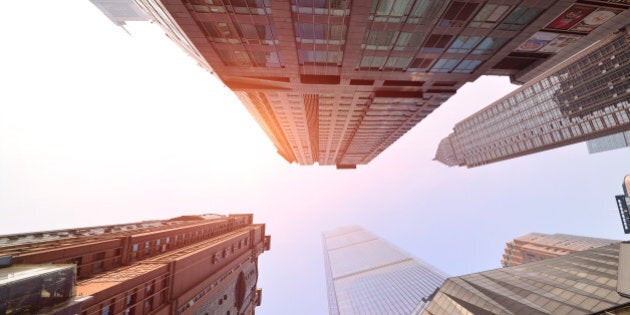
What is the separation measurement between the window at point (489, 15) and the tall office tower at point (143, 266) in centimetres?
3881

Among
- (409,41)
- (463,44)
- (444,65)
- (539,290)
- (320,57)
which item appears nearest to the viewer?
(409,41)

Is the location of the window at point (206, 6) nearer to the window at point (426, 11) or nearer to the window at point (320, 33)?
the window at point (320, 33)

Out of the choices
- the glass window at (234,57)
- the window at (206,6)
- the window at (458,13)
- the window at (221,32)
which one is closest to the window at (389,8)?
the window at (458,13)

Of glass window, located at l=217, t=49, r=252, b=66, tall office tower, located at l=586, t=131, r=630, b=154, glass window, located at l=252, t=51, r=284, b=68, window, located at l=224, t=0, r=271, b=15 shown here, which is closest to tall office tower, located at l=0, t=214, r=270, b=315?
glass window, located at l=217, t=49, r=252, b=66

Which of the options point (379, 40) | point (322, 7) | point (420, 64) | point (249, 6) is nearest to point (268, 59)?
point (249, 6)

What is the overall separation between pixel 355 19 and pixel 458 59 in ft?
50.5

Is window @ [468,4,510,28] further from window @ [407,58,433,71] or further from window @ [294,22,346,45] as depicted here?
window @ [294,22,346,45]

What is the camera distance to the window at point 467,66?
3120 cm

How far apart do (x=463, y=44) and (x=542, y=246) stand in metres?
130

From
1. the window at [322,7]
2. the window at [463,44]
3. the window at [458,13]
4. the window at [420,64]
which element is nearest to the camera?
the window at [322,7]

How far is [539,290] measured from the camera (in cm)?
3638

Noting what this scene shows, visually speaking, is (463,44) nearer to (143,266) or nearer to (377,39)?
(377,39)

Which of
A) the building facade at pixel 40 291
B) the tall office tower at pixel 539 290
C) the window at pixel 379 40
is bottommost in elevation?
the tall office tower at pixel 539 290

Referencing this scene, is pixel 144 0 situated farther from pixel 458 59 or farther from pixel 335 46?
pixel 458 59
